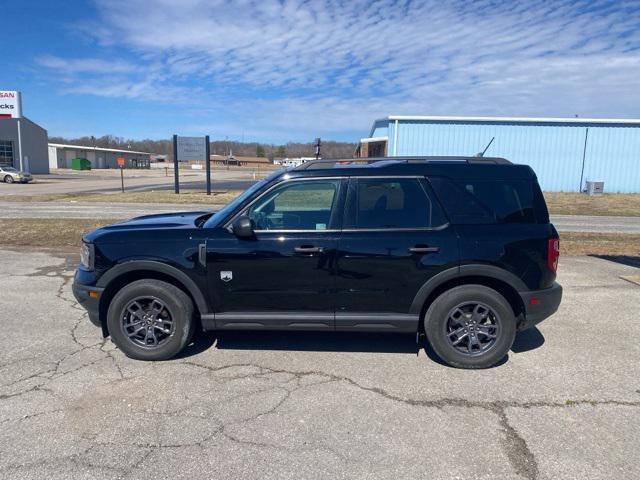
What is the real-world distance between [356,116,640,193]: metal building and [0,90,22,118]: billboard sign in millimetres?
37420

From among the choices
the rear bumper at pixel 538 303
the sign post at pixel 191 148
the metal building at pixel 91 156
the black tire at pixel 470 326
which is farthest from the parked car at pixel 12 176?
the metal building at pixel 91 156

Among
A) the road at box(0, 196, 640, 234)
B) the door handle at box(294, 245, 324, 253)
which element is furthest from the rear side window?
the road at box(0, 196, 640, 234)

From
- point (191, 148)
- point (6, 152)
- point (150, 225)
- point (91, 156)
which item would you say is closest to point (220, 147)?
point (91, 156)

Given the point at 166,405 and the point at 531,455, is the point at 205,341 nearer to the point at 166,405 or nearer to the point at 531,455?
the point at 166,405

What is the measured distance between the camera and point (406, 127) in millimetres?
25312

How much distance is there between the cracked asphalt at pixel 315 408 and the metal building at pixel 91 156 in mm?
86818

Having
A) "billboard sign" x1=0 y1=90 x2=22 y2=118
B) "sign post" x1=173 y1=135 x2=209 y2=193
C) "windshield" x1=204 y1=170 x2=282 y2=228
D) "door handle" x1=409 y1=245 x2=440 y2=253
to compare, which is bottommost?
"door handle" x1=409 y1=245 x2=440 y2=253

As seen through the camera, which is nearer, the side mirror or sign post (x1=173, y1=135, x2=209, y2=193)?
the side mirror

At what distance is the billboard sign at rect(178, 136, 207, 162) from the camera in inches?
949

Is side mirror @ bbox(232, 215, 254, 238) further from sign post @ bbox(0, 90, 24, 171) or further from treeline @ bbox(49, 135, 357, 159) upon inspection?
treeline @ bbox(49, 135, 357, 159)

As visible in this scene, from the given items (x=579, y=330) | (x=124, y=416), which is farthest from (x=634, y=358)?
(x=124, y=416)

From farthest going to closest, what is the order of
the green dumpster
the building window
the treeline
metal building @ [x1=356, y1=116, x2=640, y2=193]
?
the treeline < the green dumpster < the building window < metal building @ [x1=356, y1=116, x2=640, y2=193]

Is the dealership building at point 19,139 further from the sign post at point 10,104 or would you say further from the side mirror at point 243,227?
the side mirror at point 243,227

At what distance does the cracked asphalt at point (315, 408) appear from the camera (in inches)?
101
